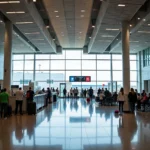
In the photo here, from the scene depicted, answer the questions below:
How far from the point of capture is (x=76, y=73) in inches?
A: 1398

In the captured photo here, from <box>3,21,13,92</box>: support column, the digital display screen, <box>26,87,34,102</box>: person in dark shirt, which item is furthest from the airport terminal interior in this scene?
<box>26,87,34,102</box>: person in dark shirt

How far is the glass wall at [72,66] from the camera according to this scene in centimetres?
3503

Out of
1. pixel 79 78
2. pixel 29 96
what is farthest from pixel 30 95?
pixel 79 78

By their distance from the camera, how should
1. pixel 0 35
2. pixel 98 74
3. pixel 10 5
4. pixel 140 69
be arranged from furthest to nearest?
pixel 98 74
pixel 140 69
pixel 0 35
pixel 10 5

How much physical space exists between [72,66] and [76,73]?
1184 millimetres

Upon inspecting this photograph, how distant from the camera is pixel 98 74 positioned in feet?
116

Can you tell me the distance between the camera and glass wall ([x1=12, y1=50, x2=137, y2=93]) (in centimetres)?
3503

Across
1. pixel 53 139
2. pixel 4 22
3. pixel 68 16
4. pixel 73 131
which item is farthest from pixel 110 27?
pixel 53 139

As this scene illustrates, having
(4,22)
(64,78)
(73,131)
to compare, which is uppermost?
(4,22)

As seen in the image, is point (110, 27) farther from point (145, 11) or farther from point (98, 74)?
point (98, 74)

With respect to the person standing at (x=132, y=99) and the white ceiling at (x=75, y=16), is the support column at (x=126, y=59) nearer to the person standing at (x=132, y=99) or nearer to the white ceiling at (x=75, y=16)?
the white ceiling at (x=75, y=16)

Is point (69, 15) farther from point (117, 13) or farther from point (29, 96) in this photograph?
point (29, 96)

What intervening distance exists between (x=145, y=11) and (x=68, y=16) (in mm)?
5130

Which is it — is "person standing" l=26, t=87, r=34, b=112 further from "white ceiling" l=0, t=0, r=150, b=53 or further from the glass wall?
the glass wall
